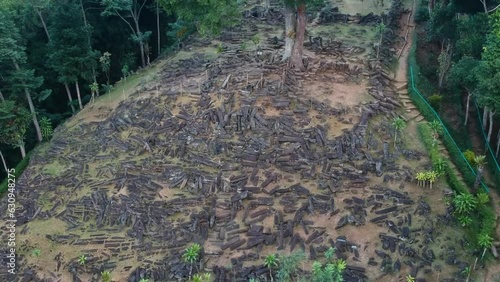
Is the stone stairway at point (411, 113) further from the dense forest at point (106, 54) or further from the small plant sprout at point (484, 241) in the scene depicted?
the small plant sprout at point (484, 241)

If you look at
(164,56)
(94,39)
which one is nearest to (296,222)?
(164,56)

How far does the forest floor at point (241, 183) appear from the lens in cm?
1859

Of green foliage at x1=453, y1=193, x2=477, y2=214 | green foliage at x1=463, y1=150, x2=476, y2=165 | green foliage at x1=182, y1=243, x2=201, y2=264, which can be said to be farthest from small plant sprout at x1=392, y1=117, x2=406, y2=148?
green foliage at x1=182, y1=243, x2=201, y2=264

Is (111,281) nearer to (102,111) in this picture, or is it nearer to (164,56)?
(102,111)

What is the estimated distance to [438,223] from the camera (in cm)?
1914

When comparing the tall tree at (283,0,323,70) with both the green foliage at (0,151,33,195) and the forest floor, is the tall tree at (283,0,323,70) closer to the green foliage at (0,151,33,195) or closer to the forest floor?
the forest floor

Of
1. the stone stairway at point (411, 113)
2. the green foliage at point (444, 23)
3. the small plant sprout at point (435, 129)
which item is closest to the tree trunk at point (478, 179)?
the stone stairway at point (411, 113)

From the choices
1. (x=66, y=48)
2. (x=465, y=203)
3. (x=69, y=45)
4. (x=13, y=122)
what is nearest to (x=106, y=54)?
(x=69, y=45)

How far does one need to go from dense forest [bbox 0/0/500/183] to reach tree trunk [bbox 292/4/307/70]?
2.77 ft

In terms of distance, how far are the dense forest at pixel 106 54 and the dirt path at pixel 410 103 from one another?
0.94 m

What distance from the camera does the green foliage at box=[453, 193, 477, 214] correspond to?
1891 centimetres

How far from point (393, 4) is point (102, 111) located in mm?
26317

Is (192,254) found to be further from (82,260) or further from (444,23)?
(444,23)

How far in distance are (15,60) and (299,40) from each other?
54.1 ft
